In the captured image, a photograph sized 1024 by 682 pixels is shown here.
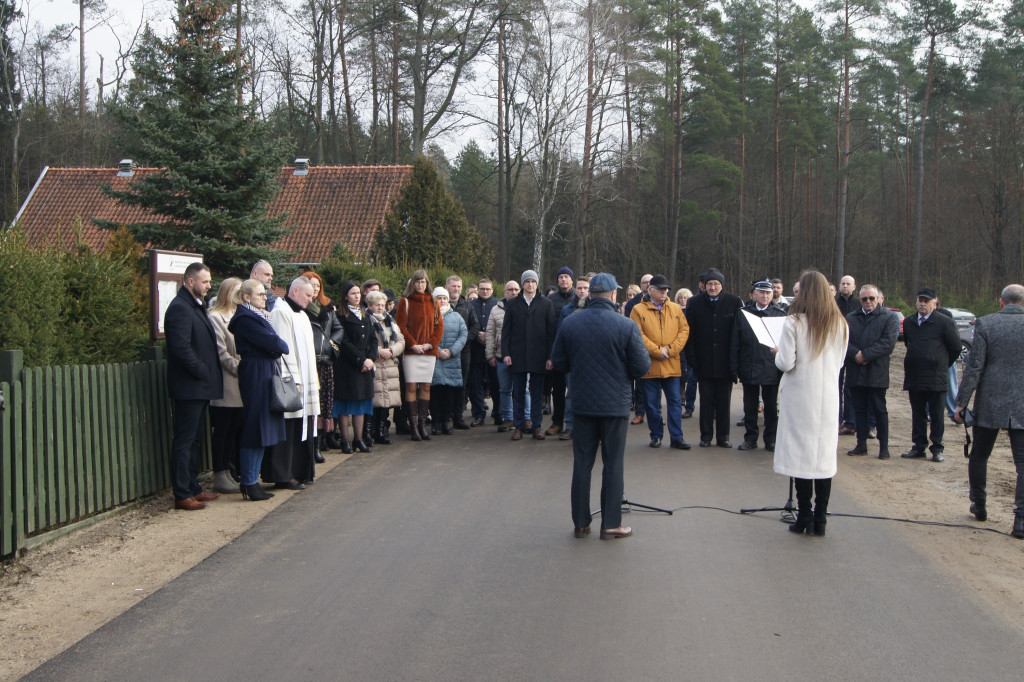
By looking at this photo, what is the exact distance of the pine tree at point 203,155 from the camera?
1758 centimetres

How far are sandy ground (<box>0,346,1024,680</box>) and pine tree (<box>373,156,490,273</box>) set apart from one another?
14874 mm

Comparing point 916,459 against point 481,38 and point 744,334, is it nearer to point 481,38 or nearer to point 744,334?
point 744,334

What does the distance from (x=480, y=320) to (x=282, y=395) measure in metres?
5.76

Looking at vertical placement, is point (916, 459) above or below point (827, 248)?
below

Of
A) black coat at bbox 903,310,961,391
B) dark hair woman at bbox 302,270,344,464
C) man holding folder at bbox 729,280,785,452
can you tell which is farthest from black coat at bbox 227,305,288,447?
black coat at bbox 903,310,961,391

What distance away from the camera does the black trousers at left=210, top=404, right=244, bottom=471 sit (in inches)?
340

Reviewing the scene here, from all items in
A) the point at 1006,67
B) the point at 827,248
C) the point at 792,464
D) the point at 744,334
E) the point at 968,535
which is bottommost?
the point at 968,535

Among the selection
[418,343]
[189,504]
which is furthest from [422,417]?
[189,504]

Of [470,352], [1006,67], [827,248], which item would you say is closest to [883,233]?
[827,248]

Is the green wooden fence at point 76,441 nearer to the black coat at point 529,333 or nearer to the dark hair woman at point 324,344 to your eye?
the dark hair woman at point 324,344

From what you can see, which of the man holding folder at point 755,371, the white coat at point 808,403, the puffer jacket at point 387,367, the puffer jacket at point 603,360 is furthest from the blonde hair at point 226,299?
the man holding folder at point 755,371

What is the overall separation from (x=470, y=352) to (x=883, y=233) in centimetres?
4596

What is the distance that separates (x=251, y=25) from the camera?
36312mm

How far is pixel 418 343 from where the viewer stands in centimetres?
1193
